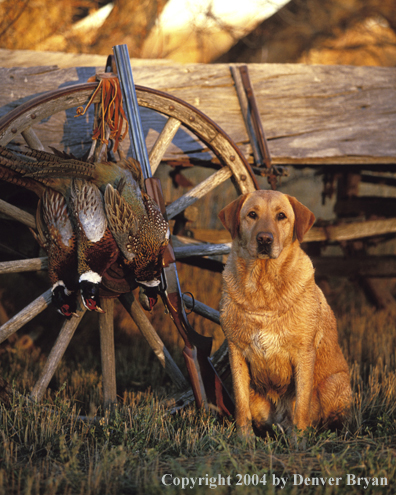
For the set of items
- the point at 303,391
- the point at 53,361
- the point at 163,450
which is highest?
the point at 53,361

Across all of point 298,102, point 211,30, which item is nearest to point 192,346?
point 298,102

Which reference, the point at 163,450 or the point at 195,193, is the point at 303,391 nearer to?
the point at 163,450

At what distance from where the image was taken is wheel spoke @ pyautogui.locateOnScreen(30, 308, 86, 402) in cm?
272

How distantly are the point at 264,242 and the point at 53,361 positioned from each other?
1.42 m

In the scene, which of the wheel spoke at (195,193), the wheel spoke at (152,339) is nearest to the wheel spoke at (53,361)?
the wheel spoke at (152,339)

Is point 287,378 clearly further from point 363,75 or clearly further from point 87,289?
point 363,75

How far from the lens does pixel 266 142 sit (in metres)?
3.59

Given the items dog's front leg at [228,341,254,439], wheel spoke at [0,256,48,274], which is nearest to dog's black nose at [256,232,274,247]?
dog's front leg at [228,341,254,439]

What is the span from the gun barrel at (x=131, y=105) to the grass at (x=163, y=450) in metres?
1.44

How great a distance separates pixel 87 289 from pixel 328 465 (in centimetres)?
143

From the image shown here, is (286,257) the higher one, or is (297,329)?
(286,257)

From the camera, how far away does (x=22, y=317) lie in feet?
8.80

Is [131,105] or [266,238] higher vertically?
[131,105]

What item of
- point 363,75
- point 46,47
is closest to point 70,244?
point 363,75
